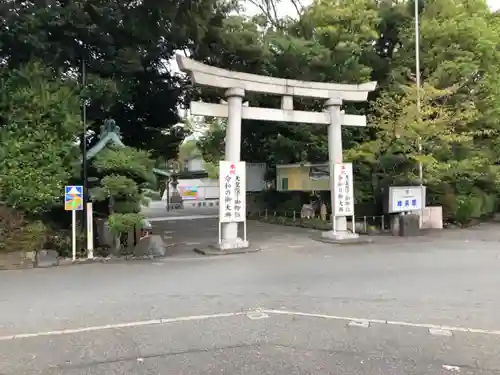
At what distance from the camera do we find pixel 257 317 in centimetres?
596

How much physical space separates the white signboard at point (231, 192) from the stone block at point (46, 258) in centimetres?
422

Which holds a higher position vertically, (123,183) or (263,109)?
(263,109)

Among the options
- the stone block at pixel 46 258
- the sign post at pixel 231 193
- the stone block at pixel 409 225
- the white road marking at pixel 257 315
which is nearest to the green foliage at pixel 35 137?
the stone block at pixel 46 258

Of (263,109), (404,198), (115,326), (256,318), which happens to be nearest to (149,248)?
(263,109)

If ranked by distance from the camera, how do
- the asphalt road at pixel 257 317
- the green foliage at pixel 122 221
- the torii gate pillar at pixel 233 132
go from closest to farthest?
the asphalt road at pixel 257 317, the green foliage at pixel 122 221, the torii gate pillar at pixel 233 132

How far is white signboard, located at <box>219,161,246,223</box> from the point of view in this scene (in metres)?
12.5

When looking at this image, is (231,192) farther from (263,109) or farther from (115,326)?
(115,326)

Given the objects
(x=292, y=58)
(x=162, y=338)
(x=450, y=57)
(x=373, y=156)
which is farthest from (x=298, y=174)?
(x=162, y=338)

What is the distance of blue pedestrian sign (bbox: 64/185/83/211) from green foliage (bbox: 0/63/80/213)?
11.2 inches

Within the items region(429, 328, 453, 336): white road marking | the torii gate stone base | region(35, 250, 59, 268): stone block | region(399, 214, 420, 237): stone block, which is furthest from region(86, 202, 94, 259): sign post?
region(399, 214, 420, 237): stone block

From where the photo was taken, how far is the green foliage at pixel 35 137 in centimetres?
1072

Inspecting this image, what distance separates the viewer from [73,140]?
11.8 metres

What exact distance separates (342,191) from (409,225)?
123 inches

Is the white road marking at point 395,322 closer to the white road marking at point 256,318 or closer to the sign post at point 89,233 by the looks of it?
the white road marking at point 256,318
